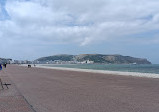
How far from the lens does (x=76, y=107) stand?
9.17 meters

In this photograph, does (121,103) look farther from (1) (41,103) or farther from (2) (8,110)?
(2) (8,110)

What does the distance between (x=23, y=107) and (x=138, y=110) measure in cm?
427

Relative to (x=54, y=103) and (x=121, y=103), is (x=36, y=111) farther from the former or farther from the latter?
(x=121, y=103)

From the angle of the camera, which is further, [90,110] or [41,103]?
[41,103]

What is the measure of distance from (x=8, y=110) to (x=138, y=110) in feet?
15.3

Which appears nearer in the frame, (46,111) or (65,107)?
(46,111)

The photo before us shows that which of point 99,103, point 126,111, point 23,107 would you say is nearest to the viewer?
point 126,111

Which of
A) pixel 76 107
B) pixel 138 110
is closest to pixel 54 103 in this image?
pixel 76 107

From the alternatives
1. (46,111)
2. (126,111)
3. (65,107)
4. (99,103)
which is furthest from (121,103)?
(46,111)

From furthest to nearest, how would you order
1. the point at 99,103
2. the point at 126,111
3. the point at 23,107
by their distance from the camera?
the point at 99,103
the point at 23,107
the point at 126,111

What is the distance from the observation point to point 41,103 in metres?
10.1

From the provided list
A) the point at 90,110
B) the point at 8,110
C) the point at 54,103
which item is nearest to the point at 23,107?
the point at 8,110

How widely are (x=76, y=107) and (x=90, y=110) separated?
783 millimetres

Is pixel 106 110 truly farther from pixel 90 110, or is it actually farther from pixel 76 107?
pixel 76 107
